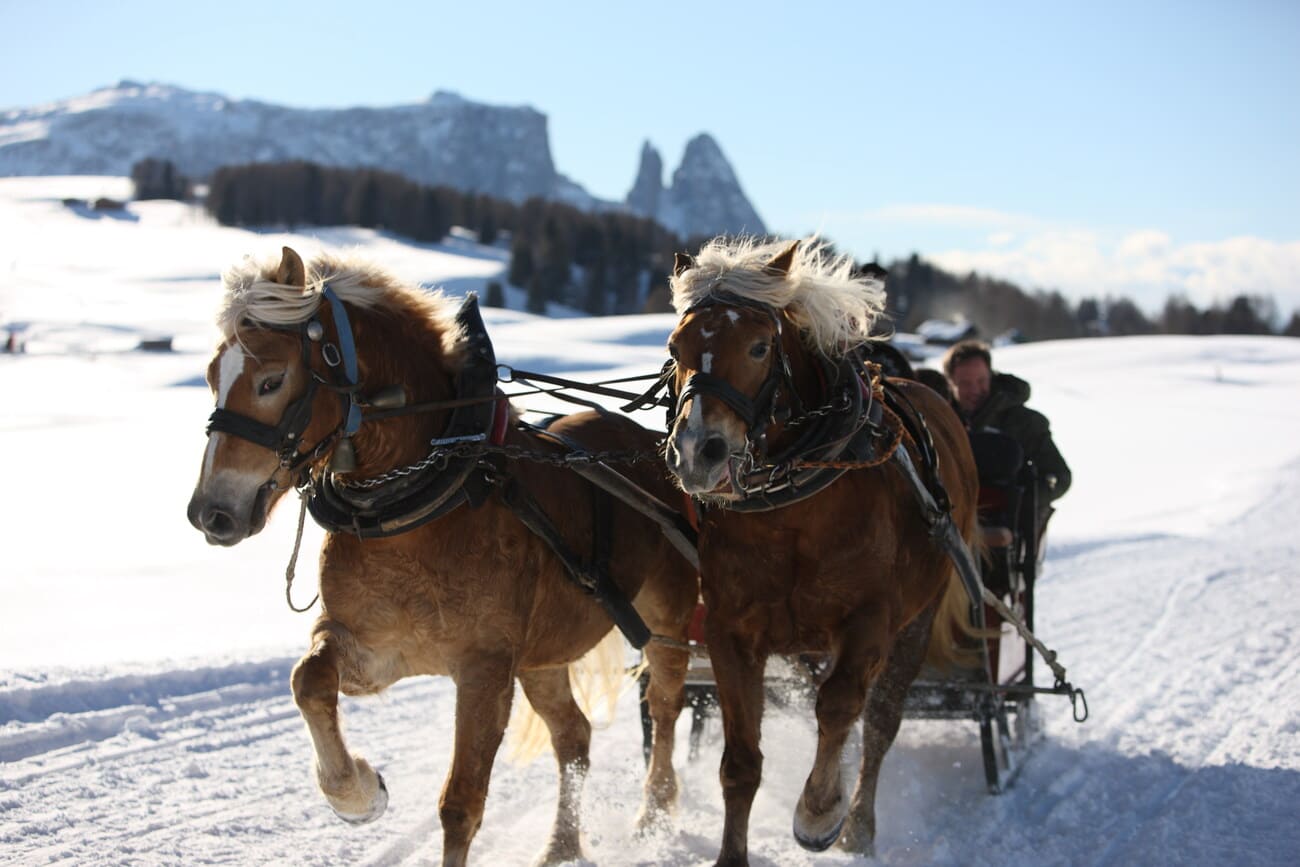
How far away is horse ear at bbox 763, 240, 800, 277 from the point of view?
3.78 meters

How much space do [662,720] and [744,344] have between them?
7.42 ft

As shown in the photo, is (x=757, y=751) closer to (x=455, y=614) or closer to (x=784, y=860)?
(x=784, y=860)

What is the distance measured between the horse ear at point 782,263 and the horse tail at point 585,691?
76.0 inches

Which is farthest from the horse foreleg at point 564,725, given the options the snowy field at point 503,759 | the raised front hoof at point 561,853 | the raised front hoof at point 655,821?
the raised front hoof at point 655,821

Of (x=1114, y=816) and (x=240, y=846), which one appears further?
(x=1114, y=816)

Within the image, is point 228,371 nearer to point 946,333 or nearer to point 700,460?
point 700,460

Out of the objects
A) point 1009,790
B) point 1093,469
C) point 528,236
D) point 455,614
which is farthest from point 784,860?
point 528,236

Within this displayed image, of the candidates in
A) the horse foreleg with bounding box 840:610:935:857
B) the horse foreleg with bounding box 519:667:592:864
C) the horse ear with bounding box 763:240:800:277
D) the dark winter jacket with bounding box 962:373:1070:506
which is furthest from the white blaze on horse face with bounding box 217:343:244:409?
the dark winter jacket with bounding box 962:373:1070:506

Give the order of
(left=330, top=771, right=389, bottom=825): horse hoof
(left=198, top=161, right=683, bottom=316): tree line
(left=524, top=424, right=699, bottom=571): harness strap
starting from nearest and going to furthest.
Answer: (left=330, top=771, right=389, bottom=825): horse hoof, (left=524, top=424, right=699, bottom=571): harness strap, (left=198, top=161, right=683, bottom=316): tree line

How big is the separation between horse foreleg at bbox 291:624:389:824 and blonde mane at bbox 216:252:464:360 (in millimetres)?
1002

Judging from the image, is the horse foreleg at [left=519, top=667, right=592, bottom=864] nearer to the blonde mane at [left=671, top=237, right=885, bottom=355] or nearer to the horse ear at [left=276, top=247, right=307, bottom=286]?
the blonde mane at [left=671, top=237, right=885, bottom=355]

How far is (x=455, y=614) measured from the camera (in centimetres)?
370

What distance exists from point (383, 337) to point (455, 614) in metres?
0.91

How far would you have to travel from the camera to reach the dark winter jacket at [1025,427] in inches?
247
